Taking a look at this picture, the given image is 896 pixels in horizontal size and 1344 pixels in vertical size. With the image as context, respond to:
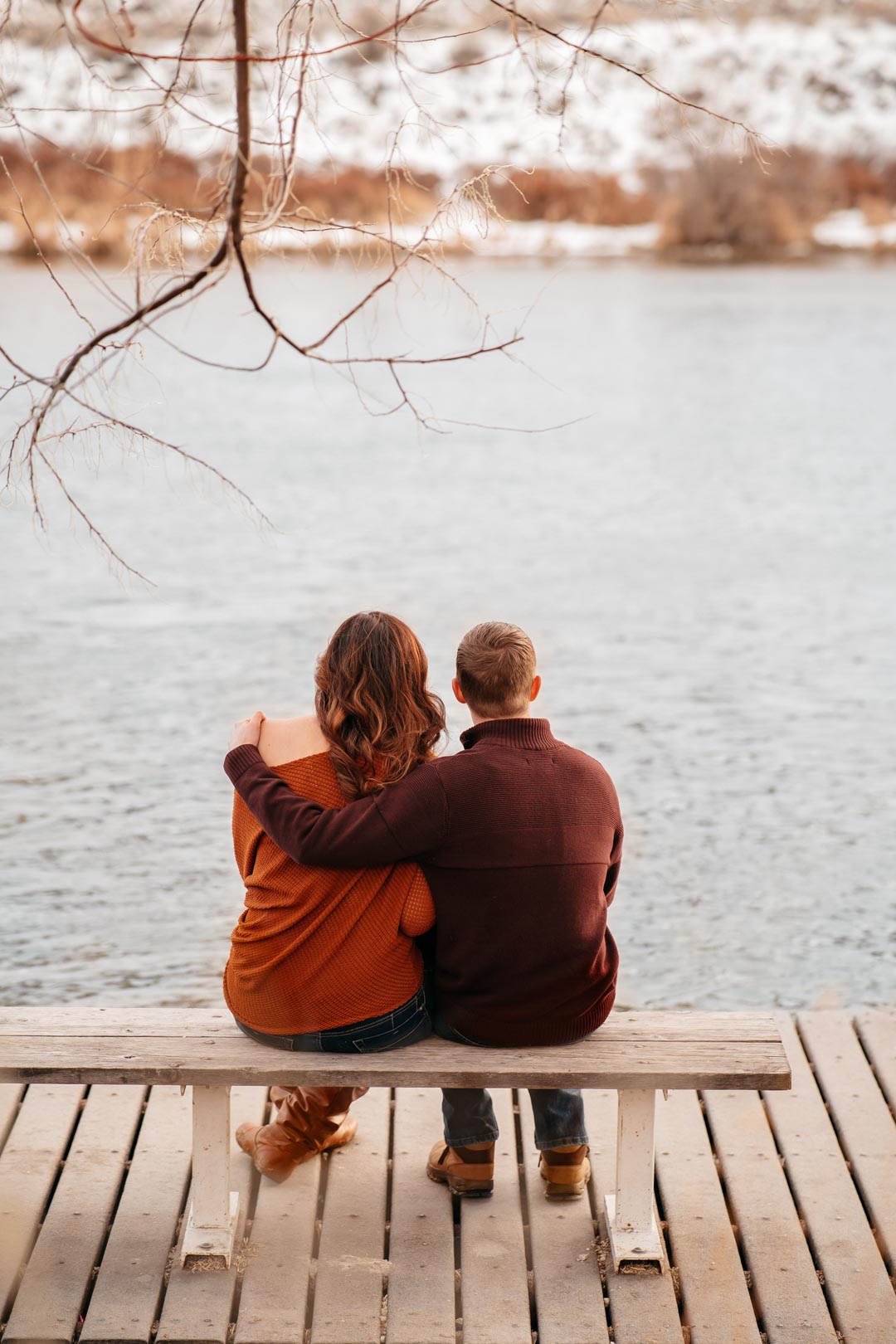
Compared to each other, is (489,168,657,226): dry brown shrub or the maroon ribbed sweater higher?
(489,168,657,226): dry brown shrub

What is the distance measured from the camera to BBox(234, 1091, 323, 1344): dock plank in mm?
2545

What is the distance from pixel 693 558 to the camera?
10086mm

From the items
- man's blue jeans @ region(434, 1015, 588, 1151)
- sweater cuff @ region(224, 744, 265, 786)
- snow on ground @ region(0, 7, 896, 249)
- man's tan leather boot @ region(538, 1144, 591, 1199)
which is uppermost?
snow on ground @ region(0, 7, 896, 249)

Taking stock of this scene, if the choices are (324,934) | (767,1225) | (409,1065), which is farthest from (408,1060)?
(767,1225)

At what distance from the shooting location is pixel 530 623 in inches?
337

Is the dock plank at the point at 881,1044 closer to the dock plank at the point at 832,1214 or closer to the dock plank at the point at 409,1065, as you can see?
the dock plank at the point at 832,1214

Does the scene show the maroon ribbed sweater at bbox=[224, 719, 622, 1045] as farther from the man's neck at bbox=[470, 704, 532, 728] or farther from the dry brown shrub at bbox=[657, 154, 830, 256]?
the dry brown shrub at bbox=[657, 154, 830, 256]

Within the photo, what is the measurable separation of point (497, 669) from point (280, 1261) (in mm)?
1105

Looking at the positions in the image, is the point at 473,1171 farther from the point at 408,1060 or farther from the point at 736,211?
the point at 736,211

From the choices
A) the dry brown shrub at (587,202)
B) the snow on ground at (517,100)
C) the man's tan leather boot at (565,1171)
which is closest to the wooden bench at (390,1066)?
the man's tan leather boot at (565,1171)

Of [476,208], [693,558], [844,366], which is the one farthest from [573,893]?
[844,366]

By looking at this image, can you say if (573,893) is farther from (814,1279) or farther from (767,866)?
(767,866)

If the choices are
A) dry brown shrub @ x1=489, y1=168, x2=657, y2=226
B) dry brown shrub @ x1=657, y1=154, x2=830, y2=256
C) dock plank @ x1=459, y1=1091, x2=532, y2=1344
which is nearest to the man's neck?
dock plank @ x1=459, y1=1091, x2=532, y2=1344

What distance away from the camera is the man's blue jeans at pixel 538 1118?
2.90m
